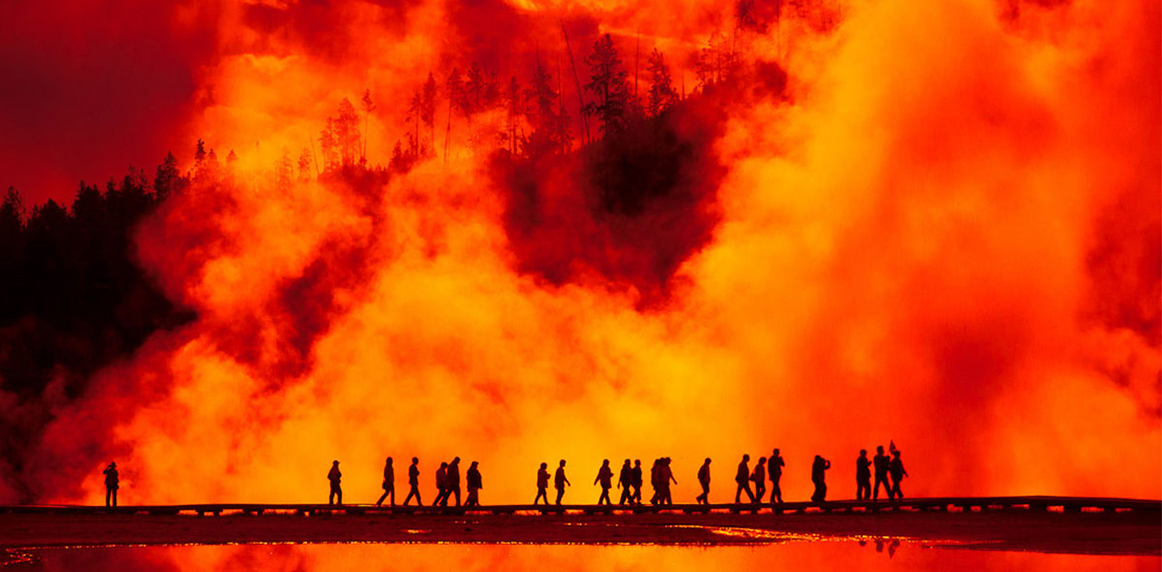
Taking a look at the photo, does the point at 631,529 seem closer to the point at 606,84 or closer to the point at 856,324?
the point at 856,324

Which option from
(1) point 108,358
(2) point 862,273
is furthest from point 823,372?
(1) point 108,358

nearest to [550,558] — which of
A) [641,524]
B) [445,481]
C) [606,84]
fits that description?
[641,524]

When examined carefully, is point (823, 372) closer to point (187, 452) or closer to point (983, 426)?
point (983, 426)

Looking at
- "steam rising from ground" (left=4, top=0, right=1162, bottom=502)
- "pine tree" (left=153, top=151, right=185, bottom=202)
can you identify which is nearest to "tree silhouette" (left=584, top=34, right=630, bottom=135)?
"pine tree" (left=153, top=151, right=185, bottom=202)

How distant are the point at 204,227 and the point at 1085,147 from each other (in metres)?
49.2

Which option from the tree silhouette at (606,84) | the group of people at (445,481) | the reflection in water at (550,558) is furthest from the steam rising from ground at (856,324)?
the tree silhouette at (606,84)

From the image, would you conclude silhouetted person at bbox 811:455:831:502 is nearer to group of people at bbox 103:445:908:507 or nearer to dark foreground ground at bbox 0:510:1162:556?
group of people at bbox 103:445:908:507

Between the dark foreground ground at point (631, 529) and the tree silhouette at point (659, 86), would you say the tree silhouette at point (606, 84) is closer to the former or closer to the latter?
the tree silhouette at point (659, 86)

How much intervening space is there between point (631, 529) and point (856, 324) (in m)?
19.1

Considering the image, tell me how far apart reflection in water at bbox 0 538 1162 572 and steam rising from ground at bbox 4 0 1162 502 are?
18.7 metres

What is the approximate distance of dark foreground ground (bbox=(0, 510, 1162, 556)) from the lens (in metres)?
28.2

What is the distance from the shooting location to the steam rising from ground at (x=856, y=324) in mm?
47719

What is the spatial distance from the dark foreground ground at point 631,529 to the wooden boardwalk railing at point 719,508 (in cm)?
45

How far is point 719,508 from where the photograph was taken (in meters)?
38.0
